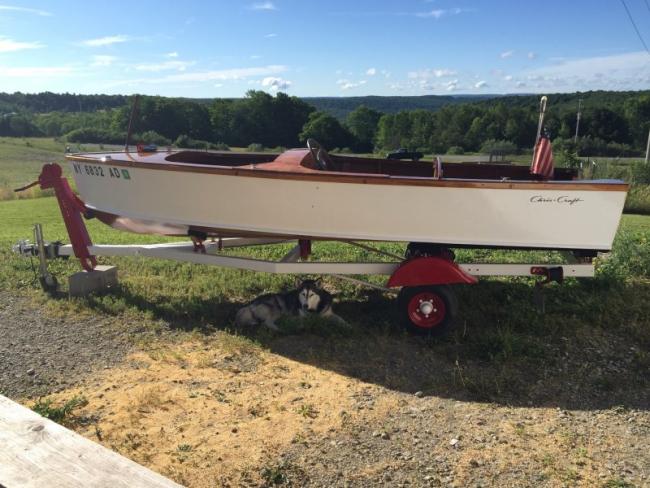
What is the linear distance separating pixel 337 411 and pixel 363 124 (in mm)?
54442

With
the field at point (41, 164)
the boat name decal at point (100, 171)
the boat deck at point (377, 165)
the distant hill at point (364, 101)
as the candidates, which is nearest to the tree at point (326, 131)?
the distant hill at point (364, 101)

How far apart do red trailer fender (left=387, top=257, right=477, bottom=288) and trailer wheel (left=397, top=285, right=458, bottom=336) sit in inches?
5.0

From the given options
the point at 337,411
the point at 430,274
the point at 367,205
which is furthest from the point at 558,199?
the point at 337,411

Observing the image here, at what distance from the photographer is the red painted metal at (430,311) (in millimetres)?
4801

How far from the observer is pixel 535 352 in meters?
4.40

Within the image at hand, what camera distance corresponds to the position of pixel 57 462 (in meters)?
1.78

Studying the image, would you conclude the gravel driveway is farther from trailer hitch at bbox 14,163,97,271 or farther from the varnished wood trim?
the varnished wood trim

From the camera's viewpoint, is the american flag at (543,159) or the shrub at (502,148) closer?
the american flag at (543,159)

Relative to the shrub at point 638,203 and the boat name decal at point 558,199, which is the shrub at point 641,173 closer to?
the shrub at point 638,203

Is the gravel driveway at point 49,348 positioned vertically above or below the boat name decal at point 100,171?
below

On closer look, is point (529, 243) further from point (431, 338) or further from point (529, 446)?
point (529, 446)

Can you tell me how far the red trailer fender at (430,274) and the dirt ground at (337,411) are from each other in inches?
21.0

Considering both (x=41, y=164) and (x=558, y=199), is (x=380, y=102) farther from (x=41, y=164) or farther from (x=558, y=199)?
(x=558, y=199)

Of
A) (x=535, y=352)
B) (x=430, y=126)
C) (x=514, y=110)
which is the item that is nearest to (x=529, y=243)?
(x=535, y=352)
